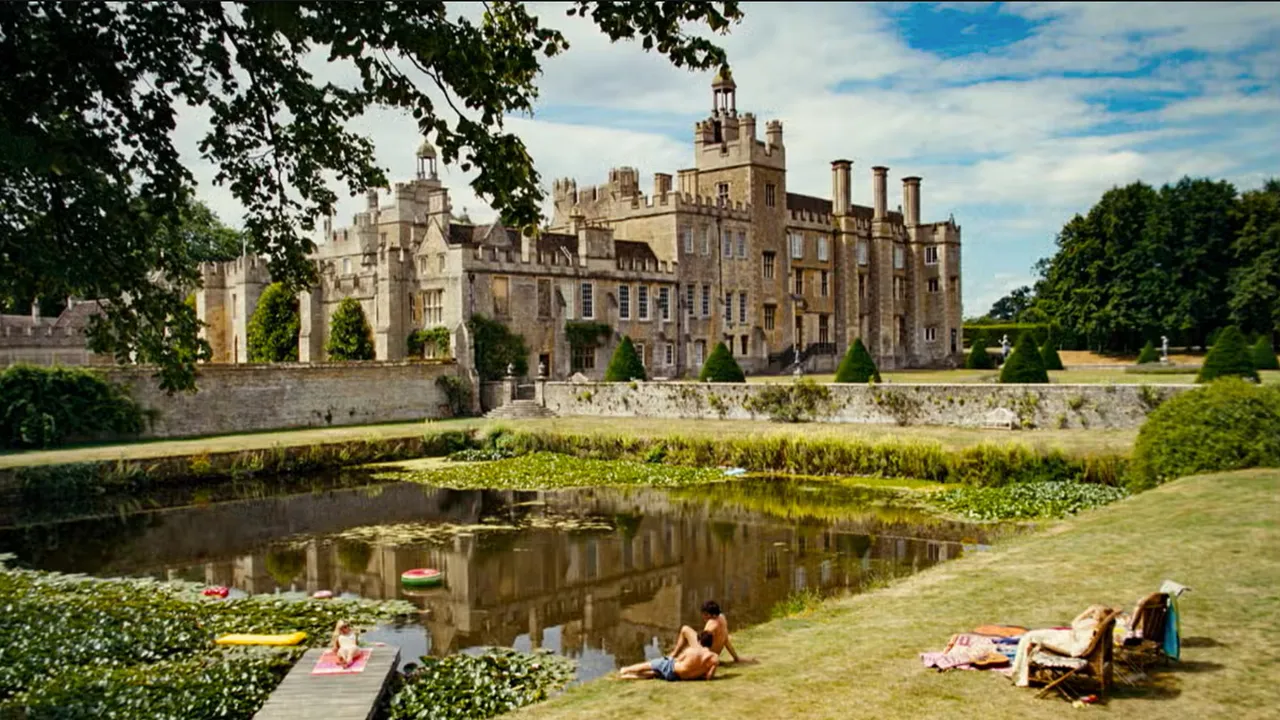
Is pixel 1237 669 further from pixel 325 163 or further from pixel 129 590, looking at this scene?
pixel 129 590

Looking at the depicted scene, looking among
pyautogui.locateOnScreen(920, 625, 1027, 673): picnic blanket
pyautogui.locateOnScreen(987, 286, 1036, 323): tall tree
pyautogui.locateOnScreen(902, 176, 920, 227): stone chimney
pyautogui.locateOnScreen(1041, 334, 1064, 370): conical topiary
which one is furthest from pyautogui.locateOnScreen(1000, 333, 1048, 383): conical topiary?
pyautogui.locateOnScreen(987, 286, 1036, 323): tall tree

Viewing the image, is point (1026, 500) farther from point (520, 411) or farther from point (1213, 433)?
point (520, 411)

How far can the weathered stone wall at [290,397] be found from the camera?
28969 millimetres

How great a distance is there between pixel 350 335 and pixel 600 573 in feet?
83.9

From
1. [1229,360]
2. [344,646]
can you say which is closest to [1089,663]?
[344,646]

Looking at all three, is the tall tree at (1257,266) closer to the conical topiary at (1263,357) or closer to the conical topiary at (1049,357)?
the conical topiary at (1263,357)

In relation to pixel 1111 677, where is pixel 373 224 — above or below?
above

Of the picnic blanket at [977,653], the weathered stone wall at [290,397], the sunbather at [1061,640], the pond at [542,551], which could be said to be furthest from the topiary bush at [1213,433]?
the weathered stone wall at [290,397]

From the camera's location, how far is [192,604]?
1219 cm

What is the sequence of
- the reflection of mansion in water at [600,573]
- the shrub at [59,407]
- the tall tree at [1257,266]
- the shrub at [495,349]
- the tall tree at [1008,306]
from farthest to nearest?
the tall tree at [1008,306], the tall tree at [1257,266], the shrub at [495,349], the shrub at [59,407], the reflection of mansion in water at [600,573]

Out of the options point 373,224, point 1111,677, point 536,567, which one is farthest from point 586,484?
point 373,224

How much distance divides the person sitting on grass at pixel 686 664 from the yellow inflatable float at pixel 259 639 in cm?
380

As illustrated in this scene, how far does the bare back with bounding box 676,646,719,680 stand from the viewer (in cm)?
833

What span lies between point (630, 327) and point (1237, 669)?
3462cm
